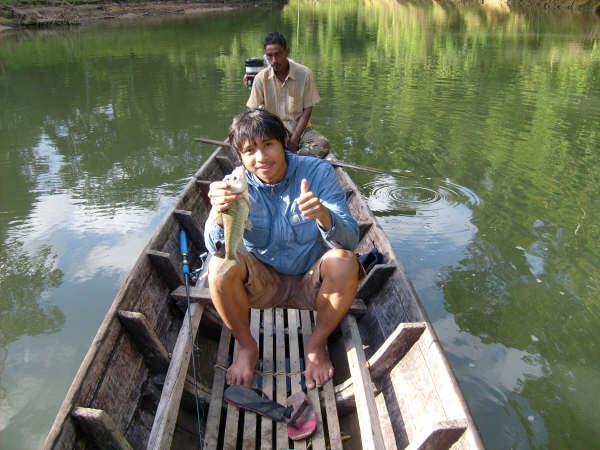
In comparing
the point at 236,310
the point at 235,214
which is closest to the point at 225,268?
the point at 236,310

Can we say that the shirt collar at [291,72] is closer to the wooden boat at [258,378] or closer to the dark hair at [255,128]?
the wooden boat at [258,378]

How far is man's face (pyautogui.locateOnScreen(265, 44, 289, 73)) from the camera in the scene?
5.46m

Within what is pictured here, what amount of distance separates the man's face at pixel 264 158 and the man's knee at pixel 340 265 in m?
0.54

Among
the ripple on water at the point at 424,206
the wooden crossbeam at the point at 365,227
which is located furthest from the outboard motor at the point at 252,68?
the wooden crossbeam at the point at 365,227

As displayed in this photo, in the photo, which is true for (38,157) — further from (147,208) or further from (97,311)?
(97,311)

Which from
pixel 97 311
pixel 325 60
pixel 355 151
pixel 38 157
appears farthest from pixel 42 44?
pixel 97 311

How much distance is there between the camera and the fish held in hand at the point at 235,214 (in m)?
2.31

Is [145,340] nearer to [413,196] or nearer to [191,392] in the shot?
[191,392]

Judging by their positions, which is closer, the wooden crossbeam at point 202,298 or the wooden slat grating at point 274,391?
the wooden slat grating at point 274,391

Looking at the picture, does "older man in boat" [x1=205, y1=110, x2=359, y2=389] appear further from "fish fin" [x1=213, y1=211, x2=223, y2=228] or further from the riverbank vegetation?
the riverbank vegetation

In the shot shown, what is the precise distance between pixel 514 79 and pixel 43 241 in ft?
42.0

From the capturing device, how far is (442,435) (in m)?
2.15

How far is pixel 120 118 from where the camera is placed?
11828mm

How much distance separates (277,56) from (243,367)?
12.2 feet
